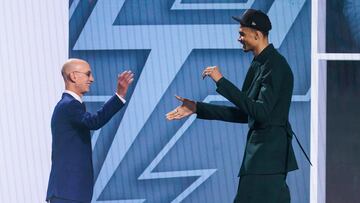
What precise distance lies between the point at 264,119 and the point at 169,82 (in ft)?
7.32

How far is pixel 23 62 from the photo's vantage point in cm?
760

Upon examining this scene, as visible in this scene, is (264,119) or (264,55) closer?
(264,119)

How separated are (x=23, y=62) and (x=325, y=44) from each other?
2.34 meters

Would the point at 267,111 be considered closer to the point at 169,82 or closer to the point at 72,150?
the point at 72,150

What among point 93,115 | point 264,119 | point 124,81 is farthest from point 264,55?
point 93,115

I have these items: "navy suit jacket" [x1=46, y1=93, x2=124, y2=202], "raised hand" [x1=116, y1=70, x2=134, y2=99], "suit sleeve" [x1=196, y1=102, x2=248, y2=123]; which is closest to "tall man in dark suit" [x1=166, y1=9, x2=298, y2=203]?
"suit sleeve" [x1=196, y1=102, x2=248, y2=123]

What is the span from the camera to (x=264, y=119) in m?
5.54

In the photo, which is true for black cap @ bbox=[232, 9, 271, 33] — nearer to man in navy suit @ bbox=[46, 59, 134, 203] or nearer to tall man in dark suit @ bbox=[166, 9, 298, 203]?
tall man in dark suit @ bbox=[166, 9, 298, 203]

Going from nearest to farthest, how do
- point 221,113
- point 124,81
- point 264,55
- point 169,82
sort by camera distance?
point 264,55 < point 221,113 < point 124,81 < point 169,82

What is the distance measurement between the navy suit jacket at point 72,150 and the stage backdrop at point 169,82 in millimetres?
1618

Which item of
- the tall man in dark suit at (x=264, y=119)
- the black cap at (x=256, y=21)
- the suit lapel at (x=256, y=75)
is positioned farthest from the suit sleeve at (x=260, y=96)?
the black cap at (x=256, y=21)

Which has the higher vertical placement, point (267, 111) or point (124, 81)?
point (124, 81)

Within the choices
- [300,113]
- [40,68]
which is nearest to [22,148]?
[40,68]

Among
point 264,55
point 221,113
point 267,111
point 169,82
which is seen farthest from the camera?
point 169,82
